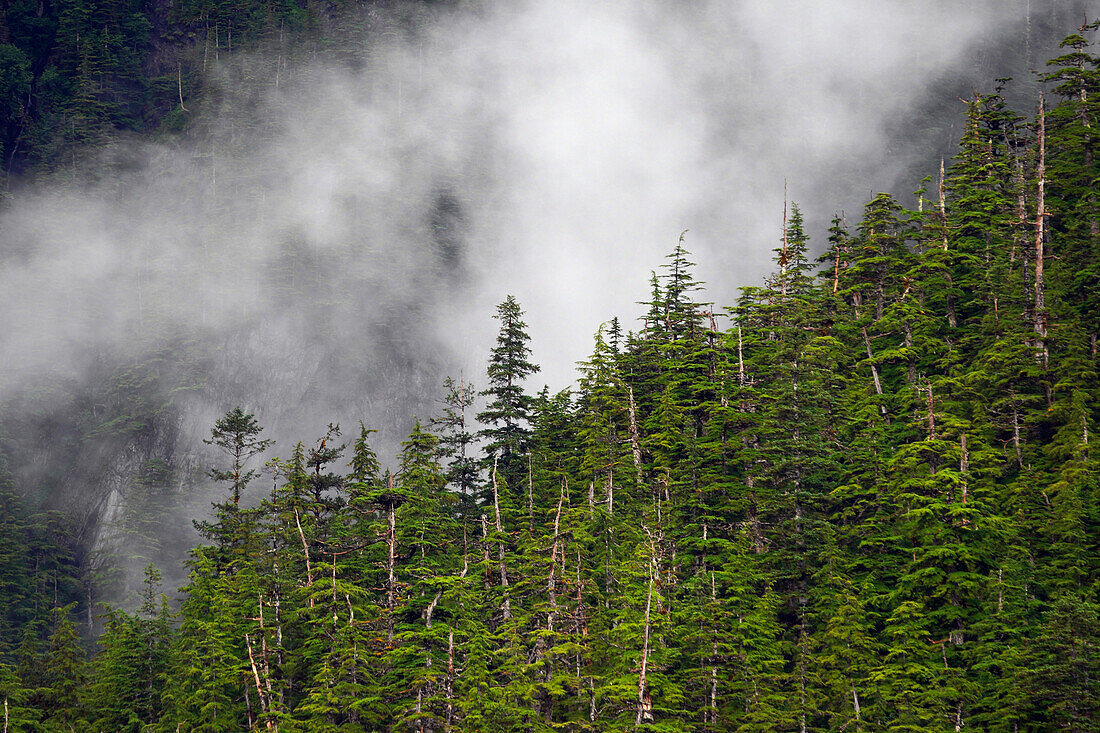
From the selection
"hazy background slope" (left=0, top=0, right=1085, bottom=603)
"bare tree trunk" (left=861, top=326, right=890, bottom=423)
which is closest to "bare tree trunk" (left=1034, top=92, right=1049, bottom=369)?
"bare tree trunk" (left=861, top=326, right=890, bottom=423)

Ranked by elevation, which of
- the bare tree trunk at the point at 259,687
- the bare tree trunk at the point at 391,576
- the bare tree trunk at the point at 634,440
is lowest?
the bare tree trunk at the point at 259,687

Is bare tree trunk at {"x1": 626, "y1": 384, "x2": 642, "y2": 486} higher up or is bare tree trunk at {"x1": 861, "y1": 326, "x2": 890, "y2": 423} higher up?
bare tree trunk at {"x1": 861, "y1": 326, "x2": 890, "y2": 423}

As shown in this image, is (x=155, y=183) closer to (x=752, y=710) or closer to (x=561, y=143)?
(x=561, y=143)

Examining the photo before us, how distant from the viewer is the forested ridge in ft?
127

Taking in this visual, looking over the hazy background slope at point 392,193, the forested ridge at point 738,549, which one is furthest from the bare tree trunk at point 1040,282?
the hazy background slope at point 392,193

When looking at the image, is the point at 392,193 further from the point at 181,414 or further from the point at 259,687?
the point at 259,687

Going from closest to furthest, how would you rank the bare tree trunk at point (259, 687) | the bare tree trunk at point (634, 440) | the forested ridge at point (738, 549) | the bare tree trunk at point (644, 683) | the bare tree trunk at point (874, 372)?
the bare tree trunk at point (644, 683)
the forested ridge at point (738, 549)
the bare tree trunk at point (259, 687)
the bare tree trunk at point (634, 440)
the bare tree trunk at point (874, 372)

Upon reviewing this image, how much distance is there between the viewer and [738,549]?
156ft

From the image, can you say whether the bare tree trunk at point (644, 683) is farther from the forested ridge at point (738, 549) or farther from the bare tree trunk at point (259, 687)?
the bare tree trunk at point (259, 687)

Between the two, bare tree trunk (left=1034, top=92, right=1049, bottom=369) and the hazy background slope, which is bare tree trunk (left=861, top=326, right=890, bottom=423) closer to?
bare tree trunk (left=1034, top=92, right=1049, bottom=369)

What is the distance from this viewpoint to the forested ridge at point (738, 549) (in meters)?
38.6

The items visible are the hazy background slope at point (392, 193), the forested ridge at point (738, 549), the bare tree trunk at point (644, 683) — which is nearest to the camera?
the bare tree trunk at point (644, 683)

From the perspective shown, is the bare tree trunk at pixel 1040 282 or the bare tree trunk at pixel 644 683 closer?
the bare tree trunk at pixel 644 683

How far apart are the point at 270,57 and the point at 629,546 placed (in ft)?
491
